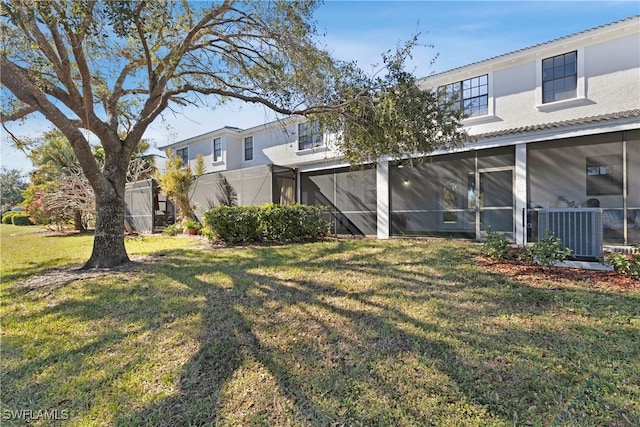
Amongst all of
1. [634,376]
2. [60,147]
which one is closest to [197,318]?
[634,376]

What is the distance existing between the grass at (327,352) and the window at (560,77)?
799 centimetres

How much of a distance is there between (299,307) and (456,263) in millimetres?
3977

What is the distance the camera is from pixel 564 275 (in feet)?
18.6

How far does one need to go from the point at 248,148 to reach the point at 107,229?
41.9 ft

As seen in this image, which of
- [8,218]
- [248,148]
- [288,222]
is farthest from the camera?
[8,218]

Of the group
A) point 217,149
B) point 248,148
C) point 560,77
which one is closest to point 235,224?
point 248,148

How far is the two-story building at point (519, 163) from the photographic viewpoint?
9.13 meters

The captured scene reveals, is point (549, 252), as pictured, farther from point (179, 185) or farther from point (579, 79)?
point (179, 185)

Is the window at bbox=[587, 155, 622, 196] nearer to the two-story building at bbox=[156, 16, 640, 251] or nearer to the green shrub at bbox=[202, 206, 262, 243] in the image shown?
the two-story building at bbox=[156, 16, 640, 251]

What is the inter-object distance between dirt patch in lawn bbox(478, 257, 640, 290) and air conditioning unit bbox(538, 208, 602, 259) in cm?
65

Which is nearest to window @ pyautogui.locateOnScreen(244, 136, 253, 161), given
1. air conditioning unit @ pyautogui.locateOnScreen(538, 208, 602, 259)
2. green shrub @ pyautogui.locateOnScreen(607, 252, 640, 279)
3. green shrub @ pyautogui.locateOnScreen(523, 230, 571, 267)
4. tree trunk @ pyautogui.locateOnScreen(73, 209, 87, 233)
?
tree trunk @ pyautogui.locateOnScreen(73, 209, 87, 233)

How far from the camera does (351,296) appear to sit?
5.18 m

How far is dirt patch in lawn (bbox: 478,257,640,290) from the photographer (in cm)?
510

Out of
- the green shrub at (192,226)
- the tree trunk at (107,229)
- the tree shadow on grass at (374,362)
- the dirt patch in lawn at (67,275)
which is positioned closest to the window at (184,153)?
the green shrub at (192,226)
